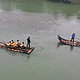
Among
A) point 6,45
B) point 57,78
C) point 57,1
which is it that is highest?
point 57,1

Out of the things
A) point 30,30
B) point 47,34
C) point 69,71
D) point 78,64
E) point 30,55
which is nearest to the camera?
point 69,71

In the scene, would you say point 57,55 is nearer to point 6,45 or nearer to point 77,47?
point 77,47

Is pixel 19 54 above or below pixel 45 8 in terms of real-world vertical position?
below

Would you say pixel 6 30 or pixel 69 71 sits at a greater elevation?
pixel 6 30

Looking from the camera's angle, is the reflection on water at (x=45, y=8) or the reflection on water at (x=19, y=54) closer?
the reflection on water at (x=19, y=54)

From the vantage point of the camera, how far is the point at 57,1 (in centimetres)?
7256

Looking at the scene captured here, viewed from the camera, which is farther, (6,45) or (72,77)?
(6,45)

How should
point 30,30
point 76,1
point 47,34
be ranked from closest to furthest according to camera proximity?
1. point 47,34
2. point 30,30
3. point 76,1

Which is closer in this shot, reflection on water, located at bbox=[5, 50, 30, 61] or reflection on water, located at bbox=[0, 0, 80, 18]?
reflection on water, located at bbox=[5, 50, 30, 61]

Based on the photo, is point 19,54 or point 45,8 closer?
point 19,54

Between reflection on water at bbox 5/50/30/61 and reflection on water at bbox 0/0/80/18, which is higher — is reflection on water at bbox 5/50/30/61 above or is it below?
below

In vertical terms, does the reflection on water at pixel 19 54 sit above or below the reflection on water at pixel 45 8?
below

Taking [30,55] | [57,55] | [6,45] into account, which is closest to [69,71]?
[57,55]

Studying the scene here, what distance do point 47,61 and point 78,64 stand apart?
398 cm
